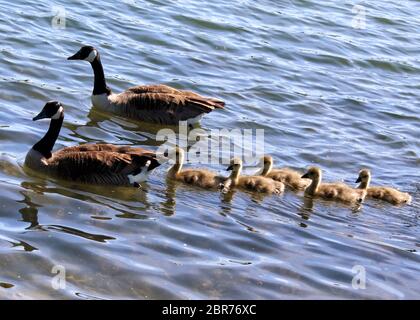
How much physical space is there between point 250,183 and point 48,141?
8.64 ft

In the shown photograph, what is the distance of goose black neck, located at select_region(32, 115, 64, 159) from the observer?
1097 centimetres

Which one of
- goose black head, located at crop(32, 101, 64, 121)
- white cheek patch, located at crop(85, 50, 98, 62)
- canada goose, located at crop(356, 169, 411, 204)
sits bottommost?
canada goose, located at crop(356, 169, 411, 204)

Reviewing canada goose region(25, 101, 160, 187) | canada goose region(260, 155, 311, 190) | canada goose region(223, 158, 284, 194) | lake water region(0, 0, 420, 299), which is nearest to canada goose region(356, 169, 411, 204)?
lake water region(0, 0, 420, 299)

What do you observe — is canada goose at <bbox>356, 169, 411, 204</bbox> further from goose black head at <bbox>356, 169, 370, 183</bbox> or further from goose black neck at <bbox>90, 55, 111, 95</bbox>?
goose black neck at <bbox>90, 55, 111, 95</bbox>

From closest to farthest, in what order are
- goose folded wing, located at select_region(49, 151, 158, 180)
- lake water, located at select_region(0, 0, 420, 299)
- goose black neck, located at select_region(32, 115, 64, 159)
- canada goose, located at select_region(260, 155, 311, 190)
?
lake water, located at select_region(0, 0, 420, 299) → goose folded wing, located at select_region(49, 151, 158, 180) → goose black neck, located at select_region(32, 115, 64, 159) → canada goose, located at select_region(260, 155, 311, 190)

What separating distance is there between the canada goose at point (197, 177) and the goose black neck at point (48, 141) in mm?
1578

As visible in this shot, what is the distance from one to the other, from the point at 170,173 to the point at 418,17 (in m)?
13.8

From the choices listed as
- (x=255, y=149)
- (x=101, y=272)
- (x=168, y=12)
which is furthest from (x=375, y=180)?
(x=168, y=12)

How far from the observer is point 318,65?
18062 millimetres

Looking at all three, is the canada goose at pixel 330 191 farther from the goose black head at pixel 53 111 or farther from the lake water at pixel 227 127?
the goose black head at pixel 53 111

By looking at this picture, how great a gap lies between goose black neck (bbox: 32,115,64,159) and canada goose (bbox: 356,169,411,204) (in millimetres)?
4036

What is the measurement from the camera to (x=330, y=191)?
36.7 feet

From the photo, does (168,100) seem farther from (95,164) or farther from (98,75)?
(95,164)
